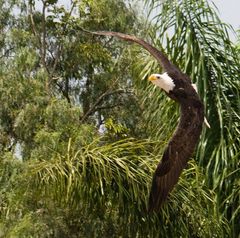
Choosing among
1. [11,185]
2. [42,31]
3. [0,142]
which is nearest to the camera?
[11,185]

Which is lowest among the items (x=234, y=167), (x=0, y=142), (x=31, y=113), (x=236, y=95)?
(x=0, y=142)

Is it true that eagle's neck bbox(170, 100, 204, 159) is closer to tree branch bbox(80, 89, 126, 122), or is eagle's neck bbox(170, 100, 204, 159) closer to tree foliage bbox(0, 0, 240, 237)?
tree foliage bbox(0, 0, 240, 237)

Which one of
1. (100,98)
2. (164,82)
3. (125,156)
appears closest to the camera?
(164,82)

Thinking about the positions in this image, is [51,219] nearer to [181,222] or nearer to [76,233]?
[76,233]

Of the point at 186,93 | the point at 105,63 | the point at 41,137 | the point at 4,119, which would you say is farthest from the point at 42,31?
the point at 186,93

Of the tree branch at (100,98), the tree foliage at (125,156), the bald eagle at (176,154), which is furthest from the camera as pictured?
the tree branch at (100,98)

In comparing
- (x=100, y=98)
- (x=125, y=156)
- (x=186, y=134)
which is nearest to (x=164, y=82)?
(x=186, y=134)

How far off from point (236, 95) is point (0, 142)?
10.1 feet

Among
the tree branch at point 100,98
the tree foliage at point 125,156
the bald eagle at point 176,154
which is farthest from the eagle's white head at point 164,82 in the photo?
the tree branch at point 100,98

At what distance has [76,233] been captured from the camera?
5.58 metres

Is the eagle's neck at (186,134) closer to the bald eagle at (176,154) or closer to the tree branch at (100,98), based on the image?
the bald eagle at (176,154)

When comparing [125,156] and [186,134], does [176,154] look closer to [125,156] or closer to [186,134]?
[186,134]

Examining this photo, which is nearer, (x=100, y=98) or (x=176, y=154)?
(x=176, y=154)

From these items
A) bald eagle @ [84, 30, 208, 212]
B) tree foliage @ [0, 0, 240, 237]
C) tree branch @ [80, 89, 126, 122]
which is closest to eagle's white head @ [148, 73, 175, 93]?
bald eagle @ [84, 30, 208, 212]
